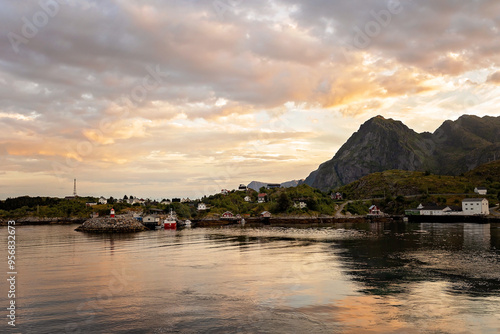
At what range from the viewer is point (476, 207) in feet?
476

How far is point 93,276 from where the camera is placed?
35.1 metres

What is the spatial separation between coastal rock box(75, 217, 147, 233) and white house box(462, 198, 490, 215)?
459ft

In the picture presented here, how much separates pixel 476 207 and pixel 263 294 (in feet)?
505

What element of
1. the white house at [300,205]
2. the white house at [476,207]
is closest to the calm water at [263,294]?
the white house at [476,207]

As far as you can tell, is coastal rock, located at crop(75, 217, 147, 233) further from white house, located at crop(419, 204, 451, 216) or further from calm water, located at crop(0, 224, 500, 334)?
white house, located at crop(419, 204, 451, 216)

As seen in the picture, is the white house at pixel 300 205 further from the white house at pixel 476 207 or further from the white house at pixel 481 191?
the white house at pixel 481 191

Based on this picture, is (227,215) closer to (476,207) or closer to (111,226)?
(111,226)

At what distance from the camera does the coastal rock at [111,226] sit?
112 m

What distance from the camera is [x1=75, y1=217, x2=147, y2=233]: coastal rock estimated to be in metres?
112

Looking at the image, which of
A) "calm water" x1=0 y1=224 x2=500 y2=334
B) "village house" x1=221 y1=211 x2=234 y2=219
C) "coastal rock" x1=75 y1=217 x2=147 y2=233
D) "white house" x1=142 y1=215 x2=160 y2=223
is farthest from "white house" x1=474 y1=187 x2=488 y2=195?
"coastal rock" x1=75 y1=217 x2=147 y2=233

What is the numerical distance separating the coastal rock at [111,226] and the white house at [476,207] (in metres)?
140

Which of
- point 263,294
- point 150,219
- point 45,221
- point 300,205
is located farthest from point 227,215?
point 263,294

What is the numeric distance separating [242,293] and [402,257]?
28.8m

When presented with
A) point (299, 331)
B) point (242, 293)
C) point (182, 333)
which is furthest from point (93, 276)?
point (299, 331)
